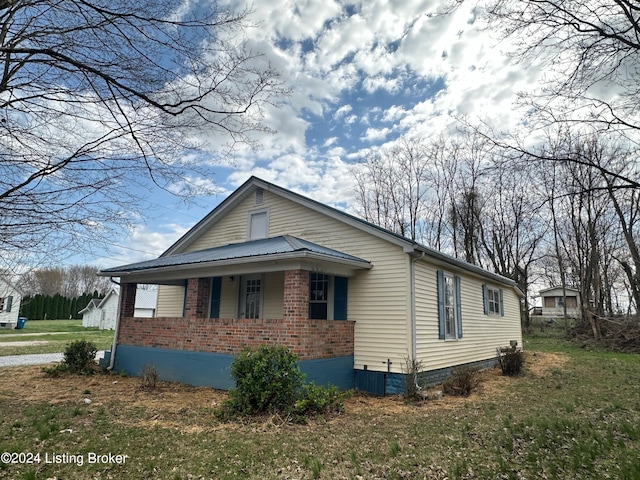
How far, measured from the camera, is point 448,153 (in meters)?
28.2

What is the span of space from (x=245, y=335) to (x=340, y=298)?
2.57 metres

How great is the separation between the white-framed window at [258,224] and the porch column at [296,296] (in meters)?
3.96

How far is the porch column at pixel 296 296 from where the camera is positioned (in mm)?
8258

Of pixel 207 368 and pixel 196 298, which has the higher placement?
pixel 196 298

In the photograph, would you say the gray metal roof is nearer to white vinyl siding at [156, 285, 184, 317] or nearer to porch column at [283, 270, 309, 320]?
porch column at [283, 270, 309, 320]

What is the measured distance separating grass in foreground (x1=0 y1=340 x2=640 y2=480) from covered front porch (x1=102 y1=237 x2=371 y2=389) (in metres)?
0.99

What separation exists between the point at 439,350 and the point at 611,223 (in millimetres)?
21301

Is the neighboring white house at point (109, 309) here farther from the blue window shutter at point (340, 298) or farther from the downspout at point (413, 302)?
the downspout at point (413, 302)

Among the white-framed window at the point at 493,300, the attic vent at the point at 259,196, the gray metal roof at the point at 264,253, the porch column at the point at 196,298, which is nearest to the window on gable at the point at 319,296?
the gray metal roof at the point at 264,253

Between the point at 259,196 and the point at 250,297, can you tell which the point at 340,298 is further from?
the point at 259,196

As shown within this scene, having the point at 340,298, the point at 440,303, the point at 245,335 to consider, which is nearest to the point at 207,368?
the point at 245,335

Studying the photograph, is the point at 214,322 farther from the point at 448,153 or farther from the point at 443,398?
the point at 448,153

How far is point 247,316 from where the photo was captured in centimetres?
1155

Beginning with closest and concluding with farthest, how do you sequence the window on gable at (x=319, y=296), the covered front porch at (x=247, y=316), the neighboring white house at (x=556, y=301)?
1. the covered front porch at (x=247, y=316)
2. the window on gable at (x=319, y=296)
3. the neighboring white house at (x=556, y=301)
